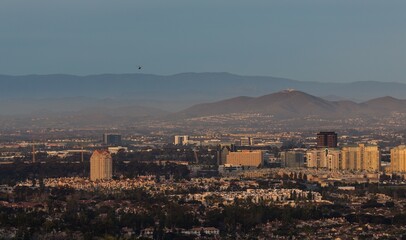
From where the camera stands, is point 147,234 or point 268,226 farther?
point 268,226

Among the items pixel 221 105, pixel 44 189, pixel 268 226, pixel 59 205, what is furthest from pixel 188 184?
pixel 221 105

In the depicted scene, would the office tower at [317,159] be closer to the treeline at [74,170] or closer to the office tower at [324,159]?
the office tower at [324,159]

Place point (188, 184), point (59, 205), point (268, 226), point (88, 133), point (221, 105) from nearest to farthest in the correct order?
point (268, 226), point (59, 205), point (188, 184), point (88, 133), point (221, 105)

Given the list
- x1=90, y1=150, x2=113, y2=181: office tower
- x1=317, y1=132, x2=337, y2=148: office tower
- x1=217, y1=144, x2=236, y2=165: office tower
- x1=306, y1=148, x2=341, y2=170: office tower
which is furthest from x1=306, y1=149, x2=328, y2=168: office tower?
x1=90, y1=150, x2=113, y2=181: office tower

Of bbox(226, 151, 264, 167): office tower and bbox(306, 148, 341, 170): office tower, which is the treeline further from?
bbox(306, 148, 341, 170): office tower

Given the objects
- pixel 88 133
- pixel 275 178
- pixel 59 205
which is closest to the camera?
pixel 59 205

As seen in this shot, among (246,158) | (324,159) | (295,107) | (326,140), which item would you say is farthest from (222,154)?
(295,107)

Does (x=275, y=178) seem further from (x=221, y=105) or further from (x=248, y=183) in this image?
(x=221, y=105)
